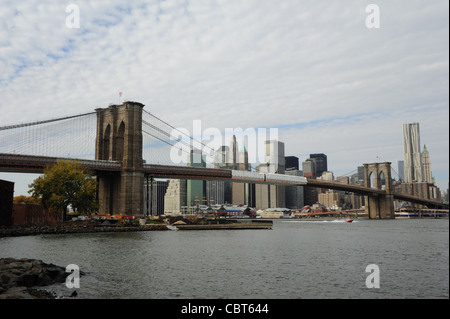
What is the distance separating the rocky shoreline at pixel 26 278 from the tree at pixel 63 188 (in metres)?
40.9

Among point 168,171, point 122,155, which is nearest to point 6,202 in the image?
point 122,155

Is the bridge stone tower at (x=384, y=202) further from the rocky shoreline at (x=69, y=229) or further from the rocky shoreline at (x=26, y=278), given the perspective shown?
the rocky shoreline at (x=26, y=278)

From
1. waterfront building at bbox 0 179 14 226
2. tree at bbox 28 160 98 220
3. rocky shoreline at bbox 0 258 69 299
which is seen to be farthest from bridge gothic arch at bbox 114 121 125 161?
rocky shoreline at bbox 0 258 69 299

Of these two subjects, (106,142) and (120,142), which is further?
(106,142)

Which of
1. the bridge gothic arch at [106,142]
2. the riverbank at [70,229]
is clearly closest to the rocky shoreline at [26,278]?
the riverbank at [70,229]

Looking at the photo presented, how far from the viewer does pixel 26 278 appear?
18234mm

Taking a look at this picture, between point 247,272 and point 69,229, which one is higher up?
point 69,229

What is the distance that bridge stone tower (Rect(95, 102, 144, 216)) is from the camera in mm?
75375

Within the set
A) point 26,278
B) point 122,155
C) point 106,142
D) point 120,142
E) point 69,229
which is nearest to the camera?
point 26,278

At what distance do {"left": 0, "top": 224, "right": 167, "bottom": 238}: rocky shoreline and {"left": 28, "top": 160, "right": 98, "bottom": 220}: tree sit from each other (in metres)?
3.76

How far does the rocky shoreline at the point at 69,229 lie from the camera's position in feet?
162

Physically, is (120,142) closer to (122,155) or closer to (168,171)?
(122,155)

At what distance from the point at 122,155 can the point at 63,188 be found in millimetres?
21720

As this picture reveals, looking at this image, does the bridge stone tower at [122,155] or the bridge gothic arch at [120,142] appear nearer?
the bridge stone tower at [122,155]
